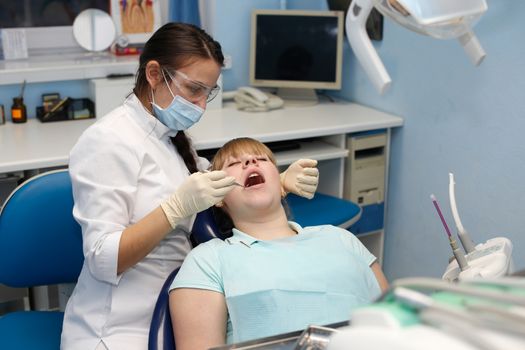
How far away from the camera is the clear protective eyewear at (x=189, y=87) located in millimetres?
1732

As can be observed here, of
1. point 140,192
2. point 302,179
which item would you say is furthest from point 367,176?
point 140,192

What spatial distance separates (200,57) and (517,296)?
3.91 ft

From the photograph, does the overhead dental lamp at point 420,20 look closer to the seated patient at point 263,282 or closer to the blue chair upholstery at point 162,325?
the seated patient at point 263,282

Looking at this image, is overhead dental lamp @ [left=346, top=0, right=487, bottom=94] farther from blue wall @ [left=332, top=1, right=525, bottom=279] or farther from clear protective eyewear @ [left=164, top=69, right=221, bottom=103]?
blue wall @ [left=332, top=1, right=525, bottom=279]

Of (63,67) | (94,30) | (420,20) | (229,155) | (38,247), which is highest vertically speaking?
(420,20)

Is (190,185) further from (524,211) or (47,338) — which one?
(524,211)

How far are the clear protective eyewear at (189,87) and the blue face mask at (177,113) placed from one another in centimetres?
2

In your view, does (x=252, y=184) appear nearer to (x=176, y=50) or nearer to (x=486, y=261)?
(x=176, y=50)

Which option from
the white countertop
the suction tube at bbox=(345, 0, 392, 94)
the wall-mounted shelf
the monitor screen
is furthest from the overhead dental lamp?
the wall-mounted shelf

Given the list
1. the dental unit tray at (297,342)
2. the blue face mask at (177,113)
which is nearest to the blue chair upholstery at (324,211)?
the blue face mask at (177,113)

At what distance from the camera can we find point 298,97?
3.22m

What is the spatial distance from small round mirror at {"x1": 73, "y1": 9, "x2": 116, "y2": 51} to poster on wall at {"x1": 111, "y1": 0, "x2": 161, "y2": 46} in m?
0.04

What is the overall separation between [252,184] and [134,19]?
165 centimetres

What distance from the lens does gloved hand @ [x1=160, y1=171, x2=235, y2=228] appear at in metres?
1.58
